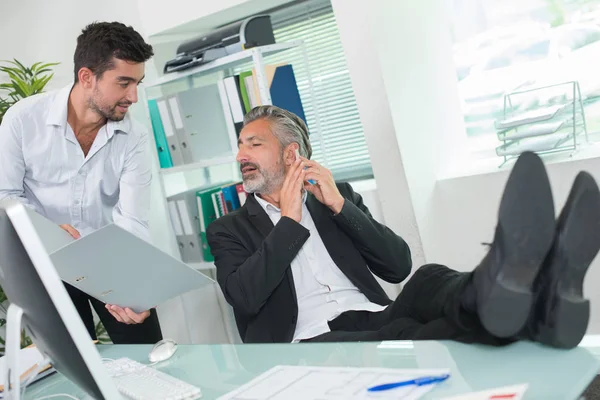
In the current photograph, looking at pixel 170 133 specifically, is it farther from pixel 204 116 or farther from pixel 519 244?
pixel 519 244

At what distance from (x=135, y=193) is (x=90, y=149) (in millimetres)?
245

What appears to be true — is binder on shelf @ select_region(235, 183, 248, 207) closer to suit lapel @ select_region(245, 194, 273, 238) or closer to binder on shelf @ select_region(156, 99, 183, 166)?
binder on shelf @ select_region(156, 99, 183, 166)

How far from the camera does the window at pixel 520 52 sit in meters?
3.11

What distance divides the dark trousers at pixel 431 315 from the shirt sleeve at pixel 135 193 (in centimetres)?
98

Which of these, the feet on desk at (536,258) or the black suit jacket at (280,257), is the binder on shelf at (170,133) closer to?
the black suit jacket at (280,257)

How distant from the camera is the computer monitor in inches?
40.2

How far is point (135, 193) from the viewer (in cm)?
274

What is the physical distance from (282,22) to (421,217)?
1.45m

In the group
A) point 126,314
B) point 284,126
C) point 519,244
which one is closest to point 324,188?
point 284,126

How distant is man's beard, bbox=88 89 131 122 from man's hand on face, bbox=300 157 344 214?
2.51 ft

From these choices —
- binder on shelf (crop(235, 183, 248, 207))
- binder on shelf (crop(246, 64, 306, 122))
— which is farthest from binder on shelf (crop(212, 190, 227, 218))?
binder on shelf (crop(246, 64, 306, 122))

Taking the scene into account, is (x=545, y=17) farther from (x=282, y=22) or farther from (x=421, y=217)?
(x=282, y=22)

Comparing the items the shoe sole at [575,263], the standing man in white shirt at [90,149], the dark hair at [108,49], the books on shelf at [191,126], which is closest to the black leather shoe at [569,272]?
the shoe sole at [575,263]

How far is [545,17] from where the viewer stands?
3.18m
